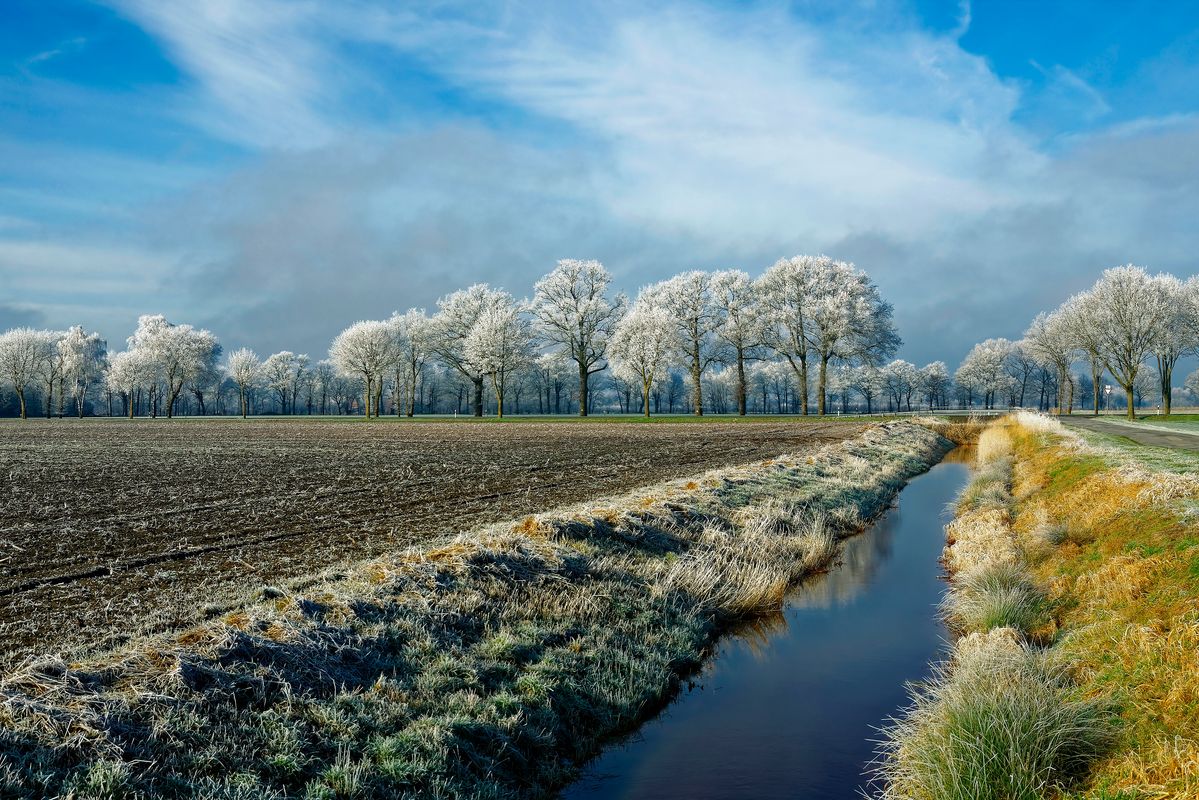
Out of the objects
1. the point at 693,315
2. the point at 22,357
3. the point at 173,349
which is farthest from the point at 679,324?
the point at 22,357

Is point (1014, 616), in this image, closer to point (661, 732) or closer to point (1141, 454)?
point (661, 732)

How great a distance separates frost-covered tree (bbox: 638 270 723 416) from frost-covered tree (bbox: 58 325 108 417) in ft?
294

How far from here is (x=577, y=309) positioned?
255ft

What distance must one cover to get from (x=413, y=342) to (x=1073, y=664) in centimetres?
9405

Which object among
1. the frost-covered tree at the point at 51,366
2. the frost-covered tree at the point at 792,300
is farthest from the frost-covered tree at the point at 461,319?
A: the frost-covered tree at the point at 51,366

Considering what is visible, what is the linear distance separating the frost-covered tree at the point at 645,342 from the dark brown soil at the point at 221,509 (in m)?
32.2

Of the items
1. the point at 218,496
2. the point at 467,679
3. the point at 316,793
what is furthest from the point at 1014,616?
the point at 218,496

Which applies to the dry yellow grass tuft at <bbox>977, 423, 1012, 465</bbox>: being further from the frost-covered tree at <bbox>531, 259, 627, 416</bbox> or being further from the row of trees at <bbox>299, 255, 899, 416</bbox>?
the frost-covered tree at <bbox>531, 259, 627, 416</bbox>

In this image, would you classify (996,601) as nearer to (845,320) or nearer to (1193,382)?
(845,320)

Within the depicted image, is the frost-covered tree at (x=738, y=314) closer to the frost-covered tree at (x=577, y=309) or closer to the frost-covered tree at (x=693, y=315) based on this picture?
the frost-covered tree at (x=693, y=315)

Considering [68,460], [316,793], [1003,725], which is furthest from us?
[68,460]

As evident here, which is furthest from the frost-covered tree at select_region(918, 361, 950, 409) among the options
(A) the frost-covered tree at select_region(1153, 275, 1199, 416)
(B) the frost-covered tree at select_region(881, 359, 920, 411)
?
(A) the frost-covered tree at select_region(1153, 275, 1199, 416)

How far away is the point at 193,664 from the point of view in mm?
7105

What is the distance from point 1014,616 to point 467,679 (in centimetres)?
804
